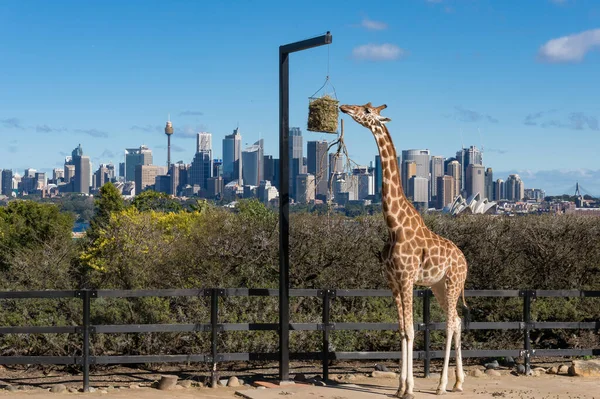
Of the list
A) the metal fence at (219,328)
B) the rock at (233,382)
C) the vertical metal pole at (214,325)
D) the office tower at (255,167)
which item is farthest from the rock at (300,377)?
the office tower at (255,167)

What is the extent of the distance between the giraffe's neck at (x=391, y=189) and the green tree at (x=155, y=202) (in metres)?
38.5

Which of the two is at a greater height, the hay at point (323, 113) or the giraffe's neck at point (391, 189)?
the hay at point (323, 113)

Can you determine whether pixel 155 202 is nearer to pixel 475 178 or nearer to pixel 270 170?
pixel 270 170

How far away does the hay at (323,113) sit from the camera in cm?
1116

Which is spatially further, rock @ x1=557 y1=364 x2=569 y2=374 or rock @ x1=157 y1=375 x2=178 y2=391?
rock @ x1=557 y1=364 x2=569 y2=374

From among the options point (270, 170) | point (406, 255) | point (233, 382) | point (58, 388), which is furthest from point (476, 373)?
point (270, 170)

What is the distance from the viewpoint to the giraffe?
10469mm

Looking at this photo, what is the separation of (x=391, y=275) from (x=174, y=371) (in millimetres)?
3951

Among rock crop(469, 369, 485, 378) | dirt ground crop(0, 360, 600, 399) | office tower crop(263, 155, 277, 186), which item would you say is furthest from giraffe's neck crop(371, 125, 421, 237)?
office tower crop(263, 155, 277, 186)

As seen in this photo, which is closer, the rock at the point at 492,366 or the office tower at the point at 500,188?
the rock at the point at 492,366

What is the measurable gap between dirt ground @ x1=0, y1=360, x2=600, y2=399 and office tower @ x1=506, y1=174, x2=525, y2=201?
8762 centimetres

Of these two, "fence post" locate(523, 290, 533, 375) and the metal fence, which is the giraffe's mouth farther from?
"fence post" locate(523, 290, 533, 375)

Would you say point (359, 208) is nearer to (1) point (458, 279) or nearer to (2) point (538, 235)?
(2) point (538, 235)

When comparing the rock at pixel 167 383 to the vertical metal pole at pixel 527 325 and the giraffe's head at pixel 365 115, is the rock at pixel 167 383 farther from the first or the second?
the vertical metal pole at pixel 527 325
